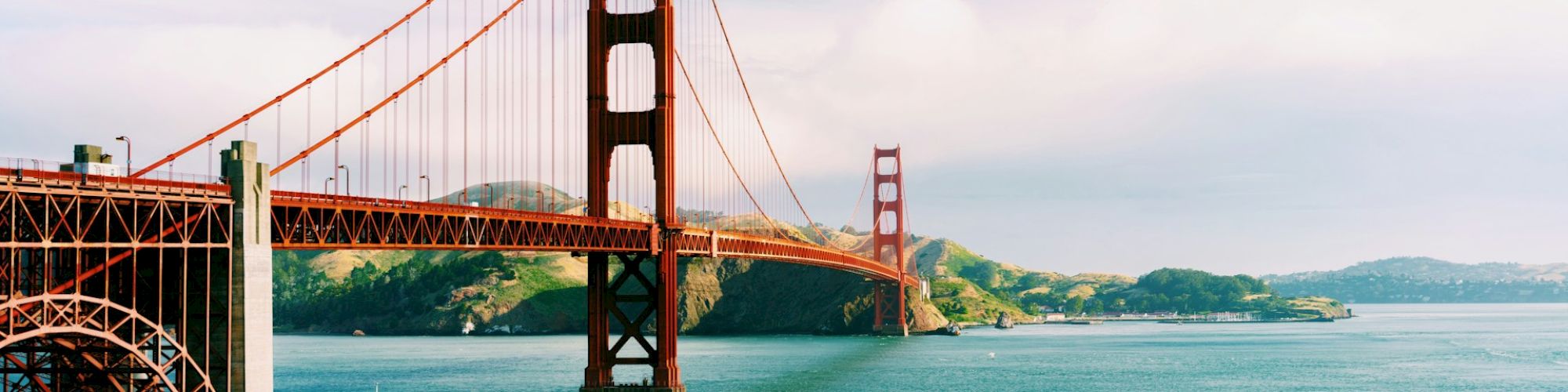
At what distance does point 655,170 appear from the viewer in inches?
3221

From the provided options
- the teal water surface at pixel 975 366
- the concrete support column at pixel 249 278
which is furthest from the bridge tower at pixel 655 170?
the concrete support column at pixel 249 278

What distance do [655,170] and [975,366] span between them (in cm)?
6442

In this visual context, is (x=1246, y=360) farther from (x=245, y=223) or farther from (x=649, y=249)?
(x=245, y=223)

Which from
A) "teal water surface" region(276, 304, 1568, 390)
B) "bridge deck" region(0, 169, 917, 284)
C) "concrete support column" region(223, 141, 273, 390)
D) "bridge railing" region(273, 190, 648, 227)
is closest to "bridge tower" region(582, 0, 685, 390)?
"bridge deck" region(0, 169, 917, 284)

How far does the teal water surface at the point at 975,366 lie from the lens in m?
115

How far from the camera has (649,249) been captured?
3204 inches

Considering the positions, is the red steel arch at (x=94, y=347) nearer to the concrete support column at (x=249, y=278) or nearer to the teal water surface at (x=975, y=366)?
the concrete support column at (x=249, y=278)

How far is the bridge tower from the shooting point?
265ft

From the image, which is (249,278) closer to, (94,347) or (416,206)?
(94,347)

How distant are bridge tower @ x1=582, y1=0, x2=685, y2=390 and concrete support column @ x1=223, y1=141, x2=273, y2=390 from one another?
3200 cm

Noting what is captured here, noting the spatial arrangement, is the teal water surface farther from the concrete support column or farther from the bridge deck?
the concrete support column

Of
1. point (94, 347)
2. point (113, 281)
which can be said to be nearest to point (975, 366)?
point (113, 281)

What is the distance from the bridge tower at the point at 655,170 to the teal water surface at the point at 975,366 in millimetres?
24022

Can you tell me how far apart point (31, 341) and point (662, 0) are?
4302 cm
